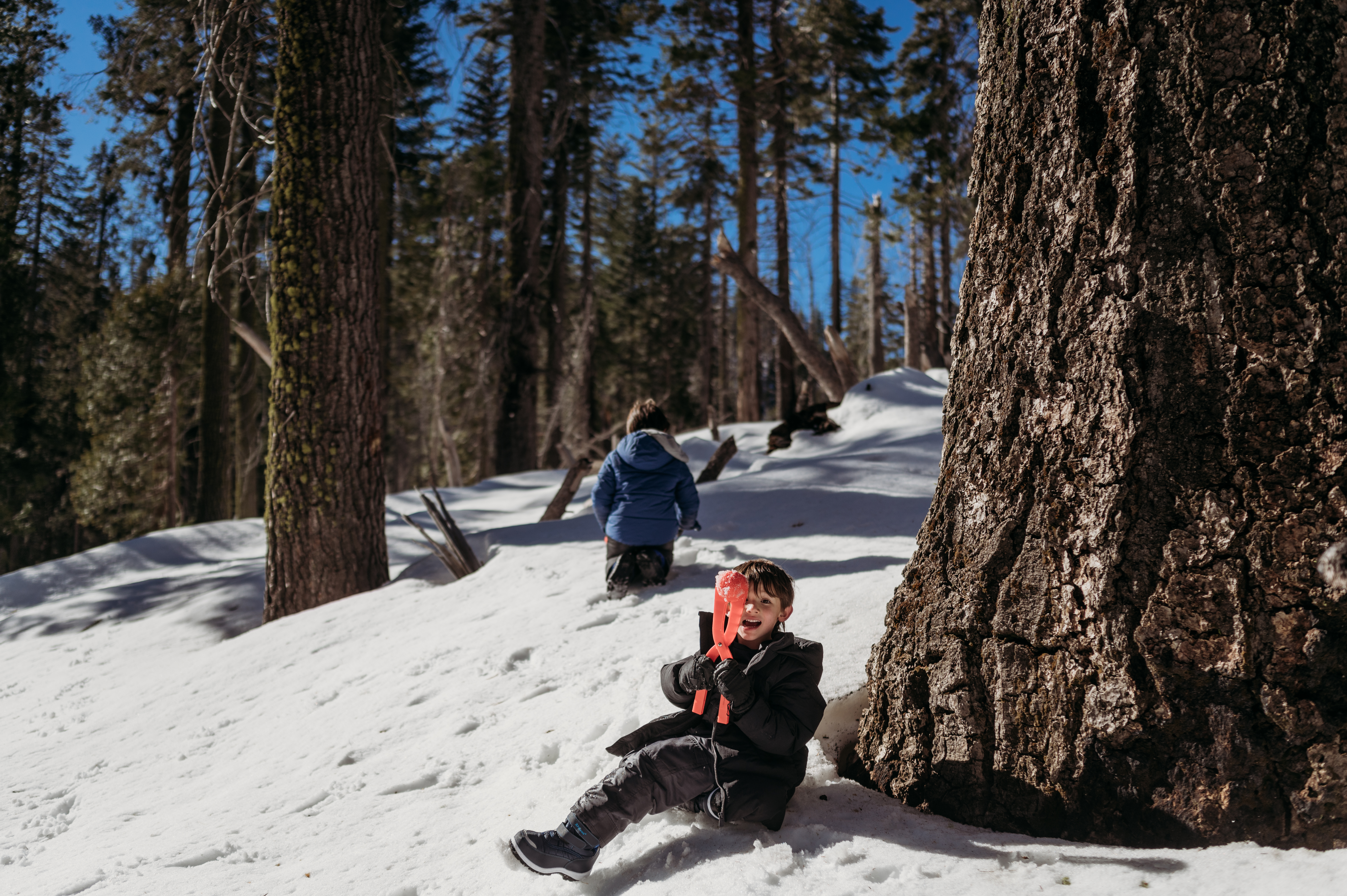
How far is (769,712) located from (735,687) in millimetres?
139

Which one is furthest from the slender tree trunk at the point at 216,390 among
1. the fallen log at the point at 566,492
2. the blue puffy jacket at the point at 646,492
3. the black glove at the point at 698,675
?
the black glove at the point at 698,675

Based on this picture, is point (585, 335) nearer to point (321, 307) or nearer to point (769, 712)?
point (321, 307)

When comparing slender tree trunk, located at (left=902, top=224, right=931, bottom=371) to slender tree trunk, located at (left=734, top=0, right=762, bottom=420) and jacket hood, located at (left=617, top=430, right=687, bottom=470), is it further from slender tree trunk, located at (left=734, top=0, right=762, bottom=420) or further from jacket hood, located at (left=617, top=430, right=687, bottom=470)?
jacket hood, located at (left=617, top=430, right=687, bottom=470)

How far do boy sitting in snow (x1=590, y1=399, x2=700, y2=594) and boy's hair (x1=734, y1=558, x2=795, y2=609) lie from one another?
7.21ft

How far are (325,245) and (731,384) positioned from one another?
4023 centimetres

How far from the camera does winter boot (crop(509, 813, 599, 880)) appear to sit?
2260 mm

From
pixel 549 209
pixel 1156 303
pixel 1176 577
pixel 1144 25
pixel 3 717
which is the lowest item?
pixel 3 717

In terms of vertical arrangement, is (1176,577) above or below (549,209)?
below

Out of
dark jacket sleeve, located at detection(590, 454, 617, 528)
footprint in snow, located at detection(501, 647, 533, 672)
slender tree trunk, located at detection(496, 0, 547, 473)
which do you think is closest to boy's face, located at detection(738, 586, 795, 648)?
footprint in snow, located at detection(501, 647, 533, 672)

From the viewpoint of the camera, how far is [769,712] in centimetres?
238

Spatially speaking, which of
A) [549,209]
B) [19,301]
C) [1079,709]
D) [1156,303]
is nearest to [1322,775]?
[1079,709]

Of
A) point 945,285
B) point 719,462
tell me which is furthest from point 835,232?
point 719,462

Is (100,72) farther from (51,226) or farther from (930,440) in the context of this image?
(51,226)

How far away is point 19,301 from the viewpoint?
17.1 m
